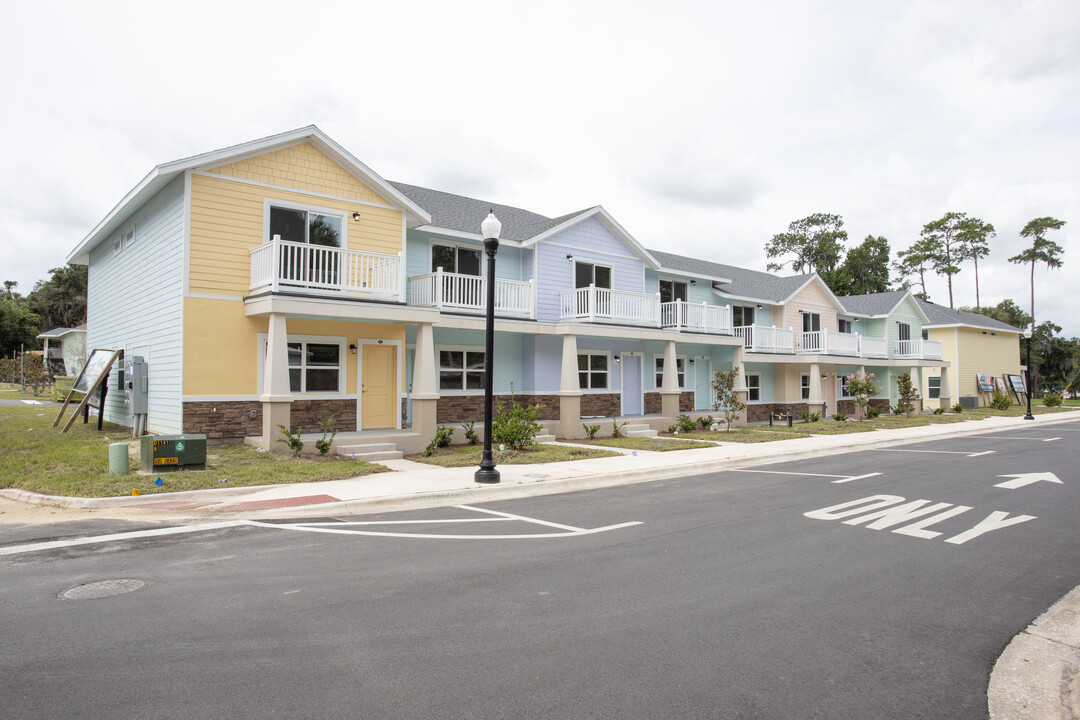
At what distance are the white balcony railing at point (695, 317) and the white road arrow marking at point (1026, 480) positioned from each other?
12.3 m

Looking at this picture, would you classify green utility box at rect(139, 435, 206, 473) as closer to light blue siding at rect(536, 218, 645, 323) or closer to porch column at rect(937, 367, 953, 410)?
light blue siding at rect(536, 218, 645, 323)

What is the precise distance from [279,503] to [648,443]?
11.0m

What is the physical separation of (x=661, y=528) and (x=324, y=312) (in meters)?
9.43

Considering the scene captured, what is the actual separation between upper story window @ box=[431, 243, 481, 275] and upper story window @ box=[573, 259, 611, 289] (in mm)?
3647

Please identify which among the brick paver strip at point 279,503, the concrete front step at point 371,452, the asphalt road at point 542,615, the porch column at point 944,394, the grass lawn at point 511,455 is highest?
the porch column at point 944,394

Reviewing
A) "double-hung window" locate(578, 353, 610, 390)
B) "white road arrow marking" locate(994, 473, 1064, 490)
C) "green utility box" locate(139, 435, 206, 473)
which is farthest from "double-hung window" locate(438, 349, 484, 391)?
"white road arrow marking" locate(994, 473, 1064, 490)

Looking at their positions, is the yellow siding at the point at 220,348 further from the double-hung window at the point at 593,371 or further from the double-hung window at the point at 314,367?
the double-hung window at the point at 593,371

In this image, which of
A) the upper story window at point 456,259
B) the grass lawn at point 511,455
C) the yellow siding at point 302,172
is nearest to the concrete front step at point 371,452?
the grass lawn at point 511,455

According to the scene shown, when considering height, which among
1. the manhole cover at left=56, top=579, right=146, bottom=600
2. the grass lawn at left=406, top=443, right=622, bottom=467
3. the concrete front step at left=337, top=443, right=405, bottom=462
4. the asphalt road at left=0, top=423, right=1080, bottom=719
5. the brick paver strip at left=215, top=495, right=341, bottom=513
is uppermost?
the concrete front step at left=337, top=443, right=405, bottom=462

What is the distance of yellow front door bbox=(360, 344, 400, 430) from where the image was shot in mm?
16938

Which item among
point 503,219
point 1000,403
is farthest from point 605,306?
point 1000,403

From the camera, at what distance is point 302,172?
16062mm

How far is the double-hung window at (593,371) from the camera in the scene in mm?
22625

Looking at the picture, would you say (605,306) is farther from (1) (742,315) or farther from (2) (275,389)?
(1) (742,315)
